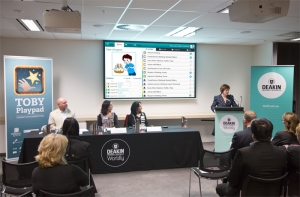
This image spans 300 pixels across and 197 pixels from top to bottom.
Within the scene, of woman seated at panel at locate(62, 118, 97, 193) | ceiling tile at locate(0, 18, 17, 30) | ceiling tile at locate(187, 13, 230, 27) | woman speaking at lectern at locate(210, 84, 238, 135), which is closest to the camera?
woman seated at panel at locate(62, 118, 97, 193)

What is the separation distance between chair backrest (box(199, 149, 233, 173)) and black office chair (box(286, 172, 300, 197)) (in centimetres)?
74

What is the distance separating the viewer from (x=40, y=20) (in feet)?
14.6

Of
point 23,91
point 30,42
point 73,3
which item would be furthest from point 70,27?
point 30,42

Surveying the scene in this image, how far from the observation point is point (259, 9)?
2.86 metres

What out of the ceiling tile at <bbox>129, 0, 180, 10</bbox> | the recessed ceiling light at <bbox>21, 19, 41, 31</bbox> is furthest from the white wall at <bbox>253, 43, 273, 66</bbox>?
the recessed ceiling light at <bbox>21, 19, 41, 31</bbox>

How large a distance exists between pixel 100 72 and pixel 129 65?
73cm

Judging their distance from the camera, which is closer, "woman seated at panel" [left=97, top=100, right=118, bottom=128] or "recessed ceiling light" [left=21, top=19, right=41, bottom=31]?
"recessed ceiling light" [left=21, top=19, right=41, bottom=31]

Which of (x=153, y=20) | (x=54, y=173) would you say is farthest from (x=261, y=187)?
(x=153, y=20)

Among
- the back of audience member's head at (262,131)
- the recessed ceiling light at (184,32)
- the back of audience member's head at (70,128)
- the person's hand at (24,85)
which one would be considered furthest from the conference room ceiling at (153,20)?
the back of audience member's head at (262,131)

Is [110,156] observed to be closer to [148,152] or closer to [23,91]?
[148,152]

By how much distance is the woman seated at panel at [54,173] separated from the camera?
2.03m

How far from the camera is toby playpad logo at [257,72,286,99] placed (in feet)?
20.2

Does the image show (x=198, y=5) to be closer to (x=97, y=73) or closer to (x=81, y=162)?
(x=81, y=162)

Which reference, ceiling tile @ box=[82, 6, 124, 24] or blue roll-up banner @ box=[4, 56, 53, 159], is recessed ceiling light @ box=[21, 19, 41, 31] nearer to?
blue roll-up banner @ box=[4, 56, 53, 159]
